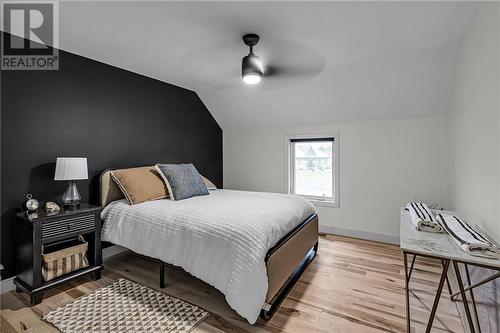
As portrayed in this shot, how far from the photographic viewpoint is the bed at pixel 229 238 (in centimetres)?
177

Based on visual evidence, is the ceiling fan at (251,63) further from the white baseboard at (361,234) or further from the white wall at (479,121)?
the white baseboard at (361,234)

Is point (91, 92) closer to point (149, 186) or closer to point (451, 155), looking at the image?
point (149, 186)

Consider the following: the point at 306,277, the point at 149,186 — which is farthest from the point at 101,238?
the point at 306,277

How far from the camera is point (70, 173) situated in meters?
2.34

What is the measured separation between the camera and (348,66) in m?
2.95

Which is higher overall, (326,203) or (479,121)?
(479,121)

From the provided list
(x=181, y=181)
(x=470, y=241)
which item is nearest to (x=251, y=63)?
(x=181, y=181)

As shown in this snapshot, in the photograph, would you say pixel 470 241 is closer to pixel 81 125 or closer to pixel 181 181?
pixel 181 181

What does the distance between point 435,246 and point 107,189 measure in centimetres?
313

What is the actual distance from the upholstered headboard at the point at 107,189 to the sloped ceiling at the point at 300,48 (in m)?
1.36

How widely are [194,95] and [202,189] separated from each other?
1863 millimetres

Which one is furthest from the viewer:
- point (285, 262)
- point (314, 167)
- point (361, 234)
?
point (314, 167)

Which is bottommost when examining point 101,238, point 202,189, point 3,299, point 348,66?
point 3,299

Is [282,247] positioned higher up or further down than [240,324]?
higher up
